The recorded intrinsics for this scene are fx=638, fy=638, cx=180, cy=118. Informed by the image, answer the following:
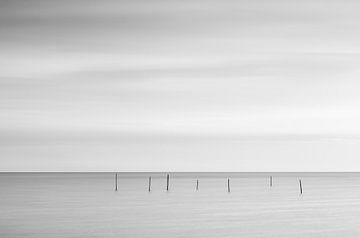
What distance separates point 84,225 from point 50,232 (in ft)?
12.9

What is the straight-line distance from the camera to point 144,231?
42812mm

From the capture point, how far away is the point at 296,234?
4141cm

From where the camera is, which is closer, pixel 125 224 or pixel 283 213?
pixel 125 224

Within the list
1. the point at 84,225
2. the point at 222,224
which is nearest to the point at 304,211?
the point at 222,224

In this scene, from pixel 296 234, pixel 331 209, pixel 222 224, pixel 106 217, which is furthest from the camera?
pixel 331 209

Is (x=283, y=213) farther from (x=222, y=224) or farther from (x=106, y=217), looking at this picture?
(x=106, y=217)

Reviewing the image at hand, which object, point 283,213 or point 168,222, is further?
point 283,213

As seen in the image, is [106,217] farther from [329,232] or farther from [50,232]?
[329,232]

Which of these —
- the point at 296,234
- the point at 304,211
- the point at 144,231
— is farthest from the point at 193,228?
the point at 304,211

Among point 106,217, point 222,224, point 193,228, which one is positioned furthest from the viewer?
point 106,217

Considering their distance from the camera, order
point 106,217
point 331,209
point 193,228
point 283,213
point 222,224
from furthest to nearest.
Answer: point 331,209 → point 283,213 → point 106,217 → point 222,224 → point 193,228

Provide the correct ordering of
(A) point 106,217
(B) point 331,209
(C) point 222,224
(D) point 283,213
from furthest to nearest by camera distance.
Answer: (B) point 331,209 → (D) point 283,213 → (A) point 106,217 → (C) point 222,224

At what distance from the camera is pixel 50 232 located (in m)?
41.7

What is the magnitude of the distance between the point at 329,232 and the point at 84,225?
55.6 ft
